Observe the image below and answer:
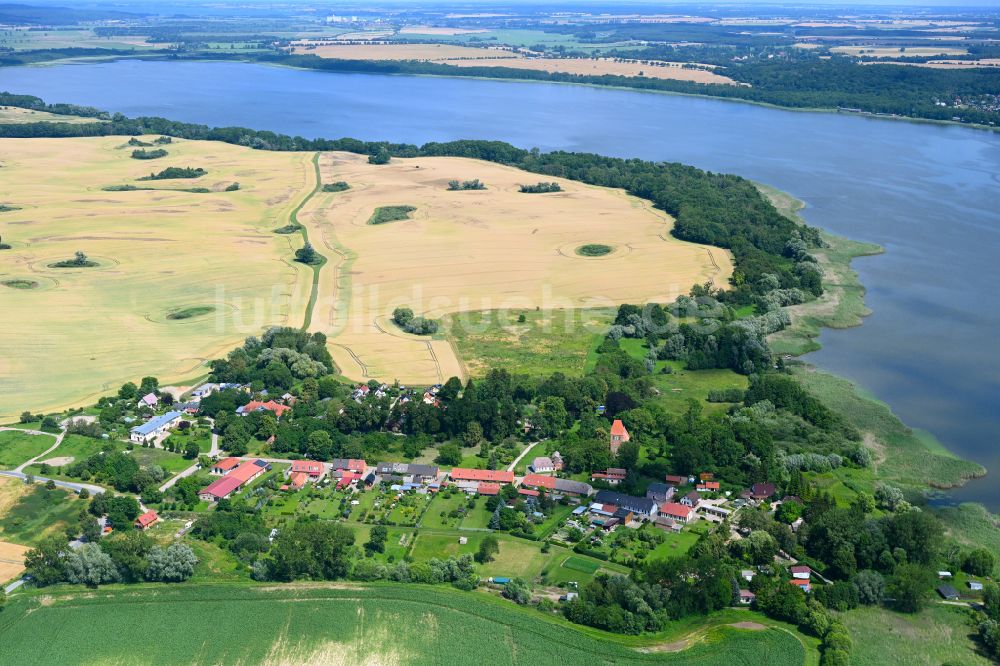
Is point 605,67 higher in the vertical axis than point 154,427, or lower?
higher

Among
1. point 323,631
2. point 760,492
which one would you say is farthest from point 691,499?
point 323,631

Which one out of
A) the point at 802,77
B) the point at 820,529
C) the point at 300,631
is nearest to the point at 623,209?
the point at 820,529

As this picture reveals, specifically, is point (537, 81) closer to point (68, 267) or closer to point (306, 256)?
point (306, 256)

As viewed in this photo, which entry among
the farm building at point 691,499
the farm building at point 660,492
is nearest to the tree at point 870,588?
the farm building at point 691,499

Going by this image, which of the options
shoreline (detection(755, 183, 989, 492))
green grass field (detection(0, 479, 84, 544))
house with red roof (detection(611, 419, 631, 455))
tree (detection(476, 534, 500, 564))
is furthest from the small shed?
green grass field (detection(0, 479, 84, 544))

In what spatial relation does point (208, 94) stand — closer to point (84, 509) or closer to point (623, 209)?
point (623, 209)
